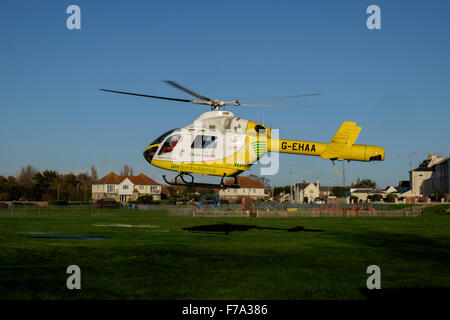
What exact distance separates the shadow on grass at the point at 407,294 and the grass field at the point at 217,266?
0.50 meters

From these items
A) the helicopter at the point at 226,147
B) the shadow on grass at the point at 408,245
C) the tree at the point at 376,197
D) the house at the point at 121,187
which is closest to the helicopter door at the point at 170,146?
the helicopter at the point at 226,147

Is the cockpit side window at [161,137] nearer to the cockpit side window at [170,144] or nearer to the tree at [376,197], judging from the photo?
the cockpit side window at [170,144]

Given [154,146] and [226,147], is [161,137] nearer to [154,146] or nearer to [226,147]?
[154,146]

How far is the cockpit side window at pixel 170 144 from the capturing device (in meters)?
27.5

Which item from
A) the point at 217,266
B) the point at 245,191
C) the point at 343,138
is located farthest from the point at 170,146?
the point at 245,191

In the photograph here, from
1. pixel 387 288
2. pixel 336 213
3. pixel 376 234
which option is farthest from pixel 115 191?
pixel 387 288

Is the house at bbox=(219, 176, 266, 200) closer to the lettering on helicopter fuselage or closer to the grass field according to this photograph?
the grass field

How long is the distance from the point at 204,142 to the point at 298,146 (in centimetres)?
557

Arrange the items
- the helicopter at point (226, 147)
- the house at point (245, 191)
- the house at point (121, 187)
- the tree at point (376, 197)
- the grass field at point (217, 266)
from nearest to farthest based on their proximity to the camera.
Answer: the grass field at point (217, 266) → the helicopter at point (226, 147) → the house at point (245, 191) → the tree at point (376, 197) → the house at point (121, 187)

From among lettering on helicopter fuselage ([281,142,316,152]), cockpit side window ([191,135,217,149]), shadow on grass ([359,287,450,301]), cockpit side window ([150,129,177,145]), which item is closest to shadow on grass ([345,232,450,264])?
shadow on grass ([359,287,450,301])

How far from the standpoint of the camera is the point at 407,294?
1872cm

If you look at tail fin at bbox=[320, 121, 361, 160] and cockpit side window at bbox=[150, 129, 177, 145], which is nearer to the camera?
tail fin at bbox=[320, 121, 361, 160]

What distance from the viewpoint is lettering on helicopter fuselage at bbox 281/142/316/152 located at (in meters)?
27.7
